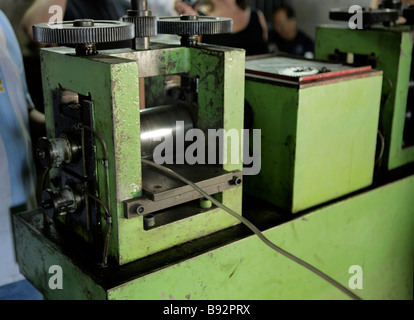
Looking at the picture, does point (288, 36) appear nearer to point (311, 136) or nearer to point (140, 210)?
point (311, 136)

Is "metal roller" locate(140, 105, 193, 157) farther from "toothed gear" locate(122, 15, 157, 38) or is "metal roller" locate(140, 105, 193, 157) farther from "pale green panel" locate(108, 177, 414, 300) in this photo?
"pale green panel" locate(108, 177, 414, 300)

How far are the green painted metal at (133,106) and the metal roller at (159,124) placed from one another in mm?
43

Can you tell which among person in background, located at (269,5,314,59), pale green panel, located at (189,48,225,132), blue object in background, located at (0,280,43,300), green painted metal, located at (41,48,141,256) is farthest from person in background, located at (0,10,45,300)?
person in background, located at (269,5,314,59)

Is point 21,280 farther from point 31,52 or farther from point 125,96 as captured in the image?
point 125,96

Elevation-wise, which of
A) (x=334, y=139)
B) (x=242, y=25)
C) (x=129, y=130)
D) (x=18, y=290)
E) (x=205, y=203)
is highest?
(x=242, y=25)

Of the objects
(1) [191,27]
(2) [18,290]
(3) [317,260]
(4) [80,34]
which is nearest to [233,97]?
(1) [191,27]

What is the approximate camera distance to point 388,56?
63.7 inches

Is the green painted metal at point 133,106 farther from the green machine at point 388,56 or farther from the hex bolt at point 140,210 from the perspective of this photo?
the green machine at point 388,56

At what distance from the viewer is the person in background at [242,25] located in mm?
2802

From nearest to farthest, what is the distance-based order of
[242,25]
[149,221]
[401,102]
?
[149,221] < [401,102] < [242,25]

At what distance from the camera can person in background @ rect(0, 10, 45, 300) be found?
59.7 inches

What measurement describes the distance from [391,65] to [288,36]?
2369mm

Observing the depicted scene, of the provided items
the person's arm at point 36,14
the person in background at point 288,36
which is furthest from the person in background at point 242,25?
the person's arm at point 36,14

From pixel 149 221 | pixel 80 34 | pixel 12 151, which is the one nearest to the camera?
pixel 80 34
